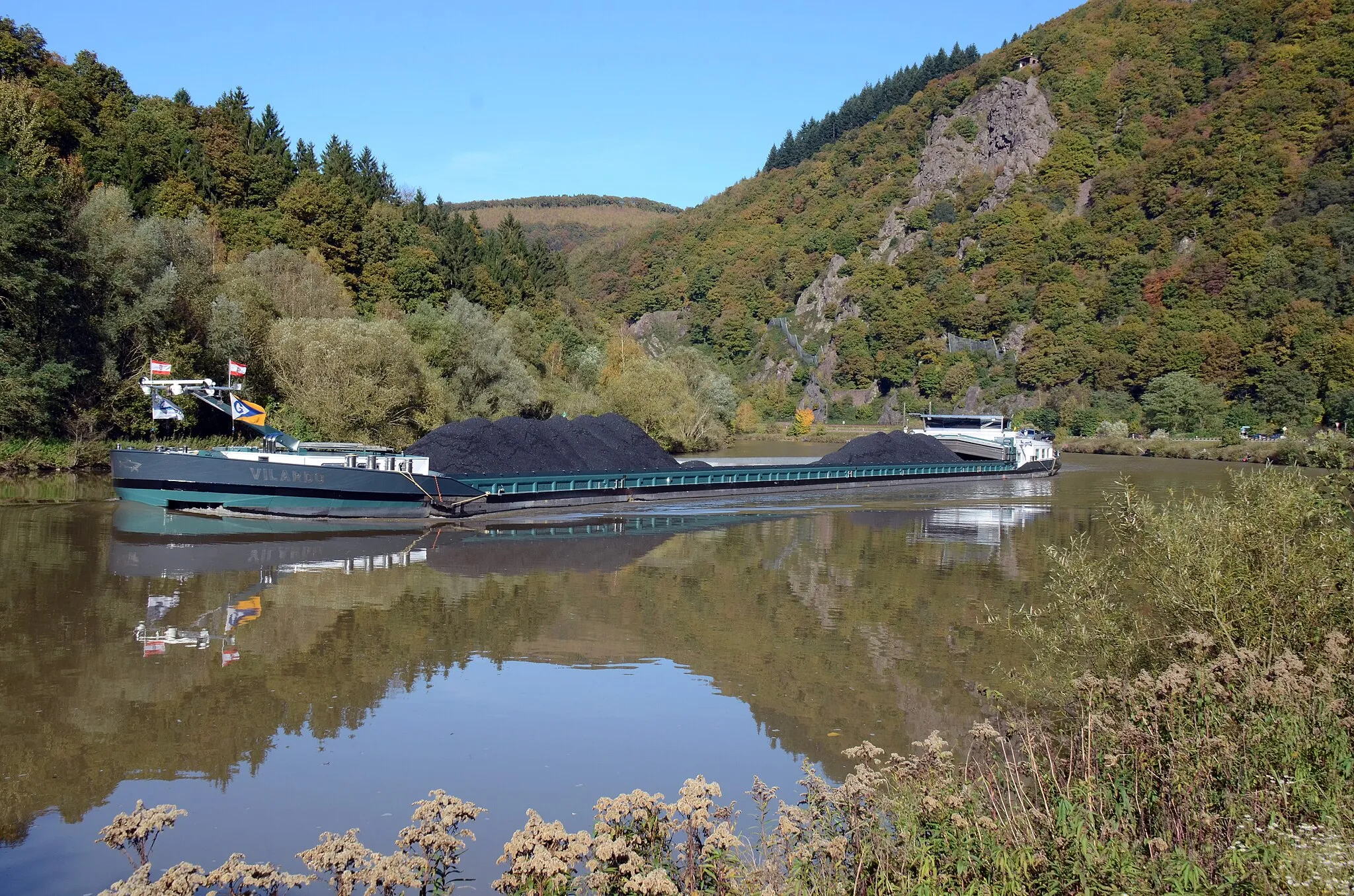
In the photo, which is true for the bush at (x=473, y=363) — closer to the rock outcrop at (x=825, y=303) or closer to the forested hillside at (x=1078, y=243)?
the forested hillside at (x=1078, y=243)

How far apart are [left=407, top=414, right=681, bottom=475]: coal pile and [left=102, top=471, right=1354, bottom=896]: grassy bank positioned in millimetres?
23154

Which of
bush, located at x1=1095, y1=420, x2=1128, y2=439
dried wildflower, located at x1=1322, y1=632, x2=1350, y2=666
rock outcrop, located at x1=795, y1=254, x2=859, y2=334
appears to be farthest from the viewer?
rock outcrop, located at x1=795, y1=254, x2=859, y2=334

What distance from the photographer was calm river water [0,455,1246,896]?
8102 millimetres

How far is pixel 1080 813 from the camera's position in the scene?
6.13m

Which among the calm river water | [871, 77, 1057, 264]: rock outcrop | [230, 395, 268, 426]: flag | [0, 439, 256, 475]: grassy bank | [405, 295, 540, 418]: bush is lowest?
the calm river water

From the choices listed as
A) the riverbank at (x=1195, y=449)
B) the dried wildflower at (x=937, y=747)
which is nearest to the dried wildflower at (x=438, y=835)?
the dried wildflower at (x=937, y=747)

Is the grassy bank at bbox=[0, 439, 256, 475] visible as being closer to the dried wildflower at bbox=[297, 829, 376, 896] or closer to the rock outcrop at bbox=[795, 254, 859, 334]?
the dried wildflower at bbox=[297, 829, 376, 896]

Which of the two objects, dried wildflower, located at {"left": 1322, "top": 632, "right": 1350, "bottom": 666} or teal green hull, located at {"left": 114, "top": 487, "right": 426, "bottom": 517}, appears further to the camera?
teal green hull, located at {"left": 114, "top": 487, "right": 426, "bottom": 517}

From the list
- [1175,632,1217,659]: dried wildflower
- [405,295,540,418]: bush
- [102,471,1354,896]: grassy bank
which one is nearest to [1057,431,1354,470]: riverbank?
[405,295,540,418]: bush

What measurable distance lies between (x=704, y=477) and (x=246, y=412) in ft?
50.7

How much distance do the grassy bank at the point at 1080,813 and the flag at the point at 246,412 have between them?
19997mm

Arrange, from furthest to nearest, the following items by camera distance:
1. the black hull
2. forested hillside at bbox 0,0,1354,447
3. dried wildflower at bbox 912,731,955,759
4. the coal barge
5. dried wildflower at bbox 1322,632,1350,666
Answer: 1. forested hillside at bbox 0,0,1354,447
2. the coal barge
3. the black hull
4. dried wildflower at bbox 1322,632,1350,666
5. dried wildflower at bbox 912,731,955,759

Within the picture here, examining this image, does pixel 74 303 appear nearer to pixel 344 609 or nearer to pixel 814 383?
pixel 344 609

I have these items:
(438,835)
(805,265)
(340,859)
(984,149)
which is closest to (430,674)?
(438,835)
